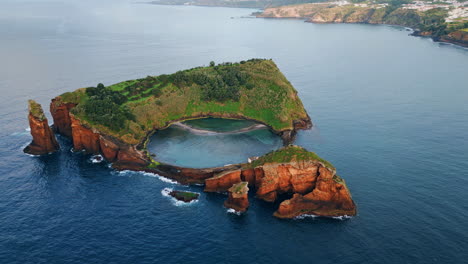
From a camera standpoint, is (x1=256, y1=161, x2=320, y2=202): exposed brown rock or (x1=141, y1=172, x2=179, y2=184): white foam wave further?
(x1=141, y1=172, x2=179, y2=184): white foam wave

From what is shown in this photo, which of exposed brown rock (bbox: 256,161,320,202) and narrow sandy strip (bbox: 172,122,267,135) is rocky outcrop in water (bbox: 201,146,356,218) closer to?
exposed brown rock (bbox: 256,161,320,202)

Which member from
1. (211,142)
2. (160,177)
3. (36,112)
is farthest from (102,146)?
(211,142)

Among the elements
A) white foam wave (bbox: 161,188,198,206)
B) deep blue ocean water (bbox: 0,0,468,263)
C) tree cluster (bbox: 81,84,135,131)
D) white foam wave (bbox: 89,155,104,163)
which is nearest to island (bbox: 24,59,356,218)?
tree cluster (bbox: 81,84,135,131)

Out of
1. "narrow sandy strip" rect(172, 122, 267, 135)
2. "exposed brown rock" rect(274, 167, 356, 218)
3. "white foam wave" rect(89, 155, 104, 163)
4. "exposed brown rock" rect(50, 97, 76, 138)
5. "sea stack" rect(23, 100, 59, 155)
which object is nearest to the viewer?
"exposed brown rock" rect(274, 167, 356, 218)

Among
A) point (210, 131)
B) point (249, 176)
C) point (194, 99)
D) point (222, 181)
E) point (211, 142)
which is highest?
point (194, 99)

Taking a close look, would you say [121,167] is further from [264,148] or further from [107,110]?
[264,148]

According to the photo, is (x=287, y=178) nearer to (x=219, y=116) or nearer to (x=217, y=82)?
(x=219, y=116)
